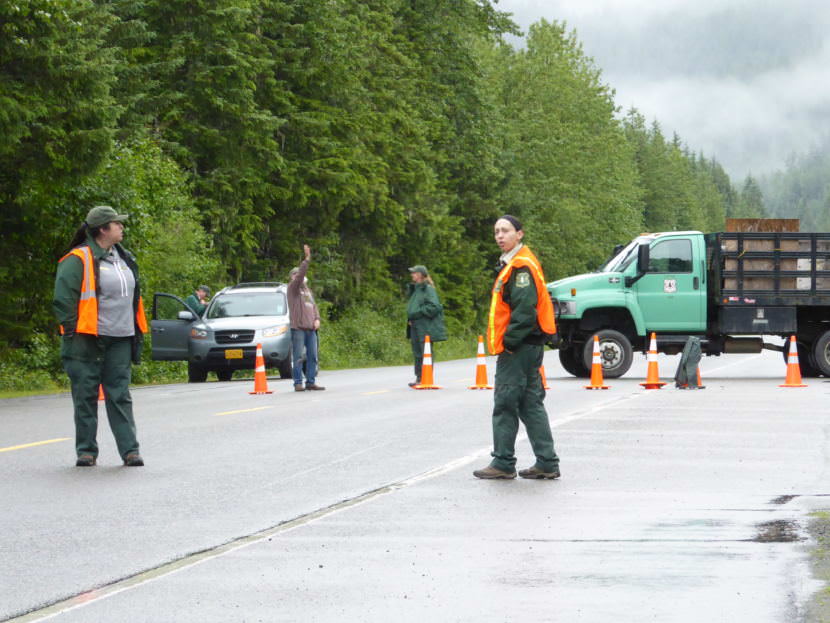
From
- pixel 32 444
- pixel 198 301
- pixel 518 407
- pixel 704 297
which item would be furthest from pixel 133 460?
pixel 198 301

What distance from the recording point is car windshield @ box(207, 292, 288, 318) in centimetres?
2872

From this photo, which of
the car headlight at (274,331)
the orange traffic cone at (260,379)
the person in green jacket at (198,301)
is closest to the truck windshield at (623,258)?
the car headlight at (274,331)

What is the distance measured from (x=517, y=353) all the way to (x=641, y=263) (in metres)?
16.1

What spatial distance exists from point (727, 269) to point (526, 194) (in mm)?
44104

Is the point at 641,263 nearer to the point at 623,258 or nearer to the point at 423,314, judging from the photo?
the point at 623,258

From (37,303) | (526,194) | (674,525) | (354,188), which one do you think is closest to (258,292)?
(37,303)

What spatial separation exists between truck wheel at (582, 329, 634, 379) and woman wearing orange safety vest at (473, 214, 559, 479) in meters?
15.2

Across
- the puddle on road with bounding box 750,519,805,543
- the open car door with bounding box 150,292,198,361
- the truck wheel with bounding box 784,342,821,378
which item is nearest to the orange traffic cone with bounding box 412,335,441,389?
the open car door with bounding box 150,292,198,361

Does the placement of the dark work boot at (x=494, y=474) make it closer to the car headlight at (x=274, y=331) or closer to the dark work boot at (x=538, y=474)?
the dark work boot at (x=538, y=474)

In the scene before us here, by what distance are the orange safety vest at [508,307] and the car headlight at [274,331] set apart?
17.2 metres

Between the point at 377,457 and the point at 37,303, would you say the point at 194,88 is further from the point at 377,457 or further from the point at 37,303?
the point at 377,457

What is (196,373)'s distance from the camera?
28.3 meters

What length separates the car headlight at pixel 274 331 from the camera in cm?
2764

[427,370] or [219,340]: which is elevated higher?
[219,340]
